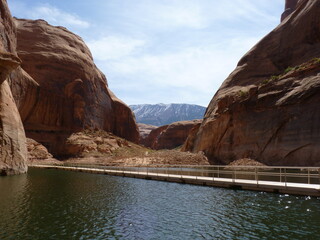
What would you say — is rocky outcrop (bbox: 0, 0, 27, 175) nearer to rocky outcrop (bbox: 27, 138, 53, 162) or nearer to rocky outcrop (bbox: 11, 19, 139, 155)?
rocky outcrop (bbox: 27, 138, 53, 162)

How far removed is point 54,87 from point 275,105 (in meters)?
62.7

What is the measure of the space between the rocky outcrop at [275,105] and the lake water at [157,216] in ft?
107

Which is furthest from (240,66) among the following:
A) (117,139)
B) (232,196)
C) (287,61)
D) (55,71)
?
(232,196)

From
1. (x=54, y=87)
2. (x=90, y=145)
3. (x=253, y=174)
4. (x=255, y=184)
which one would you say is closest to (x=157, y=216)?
(x=255, y=184)

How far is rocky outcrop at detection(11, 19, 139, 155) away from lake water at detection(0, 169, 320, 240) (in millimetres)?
61385

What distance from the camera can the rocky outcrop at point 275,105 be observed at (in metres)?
50.1

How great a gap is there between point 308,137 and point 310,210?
35.7 meters

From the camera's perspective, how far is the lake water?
1202 cm

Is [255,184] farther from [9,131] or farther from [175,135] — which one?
[175,135]

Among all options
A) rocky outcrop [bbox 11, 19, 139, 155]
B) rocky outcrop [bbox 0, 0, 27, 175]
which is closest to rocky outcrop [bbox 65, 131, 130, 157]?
rocky outcrop [bbox 11, 19, 139, 155]

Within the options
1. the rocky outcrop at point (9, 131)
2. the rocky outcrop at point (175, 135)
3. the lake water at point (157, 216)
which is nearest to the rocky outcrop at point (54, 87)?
the rocky outcrop at point (9, 131)

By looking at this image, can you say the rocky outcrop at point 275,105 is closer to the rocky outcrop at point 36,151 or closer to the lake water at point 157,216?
the lake water at point 157,216

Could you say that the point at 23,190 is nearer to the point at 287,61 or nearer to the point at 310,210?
the point at 310,210

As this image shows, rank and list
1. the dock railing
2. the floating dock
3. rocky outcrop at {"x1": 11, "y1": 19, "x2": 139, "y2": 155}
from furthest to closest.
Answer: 1. rocky outcrop at {"x1": 11, "y1": 19, "x2": 139, "y2": 155}
2. the dock railing
3. the floating dock
